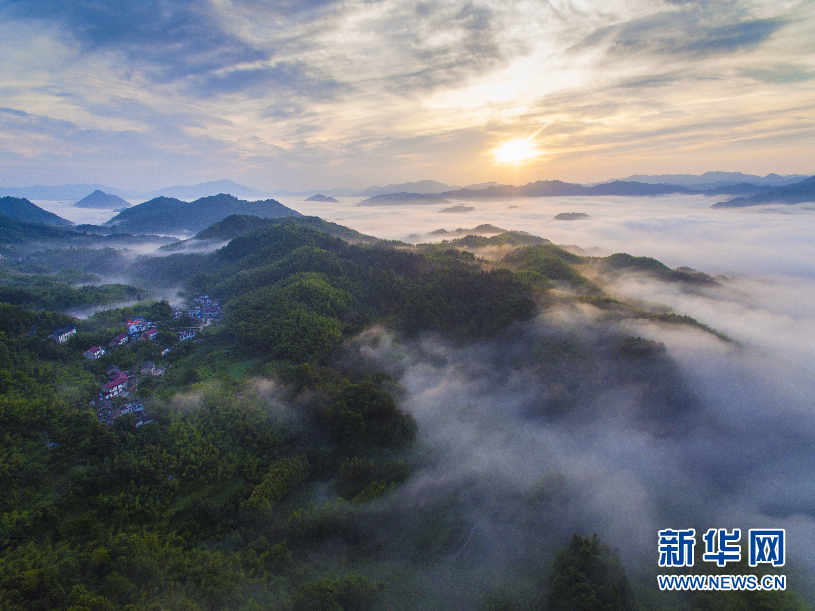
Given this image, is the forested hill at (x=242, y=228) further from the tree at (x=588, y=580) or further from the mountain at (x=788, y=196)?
the mountain at (x=788, y=196)

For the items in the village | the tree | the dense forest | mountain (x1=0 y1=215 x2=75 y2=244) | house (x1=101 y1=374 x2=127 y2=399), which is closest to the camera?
the tree

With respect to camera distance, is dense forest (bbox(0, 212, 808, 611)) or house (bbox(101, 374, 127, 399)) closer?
dense forest (bbox(0, 212, 808, 611))

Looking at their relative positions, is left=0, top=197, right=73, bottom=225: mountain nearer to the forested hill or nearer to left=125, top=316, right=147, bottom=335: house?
the forested hill

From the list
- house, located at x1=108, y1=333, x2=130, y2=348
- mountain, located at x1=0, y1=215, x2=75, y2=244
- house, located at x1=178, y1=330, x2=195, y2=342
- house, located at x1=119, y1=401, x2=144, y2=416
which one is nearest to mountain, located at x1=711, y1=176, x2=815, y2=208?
house, located at x1=178, y1=330, x2=195, y2=342

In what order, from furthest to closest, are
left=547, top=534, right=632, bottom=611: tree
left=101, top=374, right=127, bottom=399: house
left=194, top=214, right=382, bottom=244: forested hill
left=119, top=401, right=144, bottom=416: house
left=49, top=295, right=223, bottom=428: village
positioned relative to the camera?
left=194, top=214, right=382, bottom=244: forested hill
left=101, top=374, right=127, bottom=399: house
left=49, top=295, right=223, bottom=428: village
left=119, top=401, right=144, bottom=416: house
left=547, top=534, right=632, bottom=611: tree

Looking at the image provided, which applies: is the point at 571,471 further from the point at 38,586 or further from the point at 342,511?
the point at 38,586
